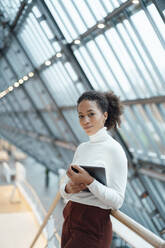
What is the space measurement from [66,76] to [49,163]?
1146 centimetres

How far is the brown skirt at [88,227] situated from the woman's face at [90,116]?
620 mm

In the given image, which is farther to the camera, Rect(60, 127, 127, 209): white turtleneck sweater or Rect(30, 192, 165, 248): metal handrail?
Rect(60, 127, 127, 209): white turtleneck sweater

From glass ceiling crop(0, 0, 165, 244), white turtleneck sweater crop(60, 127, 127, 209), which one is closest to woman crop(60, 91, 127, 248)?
white turtleneck sweater crop(60, 127, 127, 209)

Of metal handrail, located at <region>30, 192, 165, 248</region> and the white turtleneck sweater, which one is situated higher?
the white turtleneck sweater

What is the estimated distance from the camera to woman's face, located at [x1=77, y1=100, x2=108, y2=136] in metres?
2.85

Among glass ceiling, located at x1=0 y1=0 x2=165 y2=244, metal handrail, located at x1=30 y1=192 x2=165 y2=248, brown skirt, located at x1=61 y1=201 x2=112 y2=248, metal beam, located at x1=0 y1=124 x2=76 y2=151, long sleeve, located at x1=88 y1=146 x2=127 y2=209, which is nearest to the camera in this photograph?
metal handrail, located at x1=30 y1=192 x2=165 y2=248

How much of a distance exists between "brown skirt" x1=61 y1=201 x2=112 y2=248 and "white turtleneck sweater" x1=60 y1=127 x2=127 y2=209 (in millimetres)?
54

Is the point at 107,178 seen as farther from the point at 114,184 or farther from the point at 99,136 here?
the point at 99,136

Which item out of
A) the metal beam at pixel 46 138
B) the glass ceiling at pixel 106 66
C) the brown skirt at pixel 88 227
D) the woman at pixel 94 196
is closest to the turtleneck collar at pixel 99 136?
the woman at pixel 94 196

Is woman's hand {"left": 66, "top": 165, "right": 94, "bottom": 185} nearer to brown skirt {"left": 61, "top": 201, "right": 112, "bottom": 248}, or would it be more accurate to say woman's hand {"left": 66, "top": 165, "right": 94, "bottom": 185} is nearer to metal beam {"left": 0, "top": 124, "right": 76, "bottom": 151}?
brown skirt {"left": 61, "top": 201, "right": 112, "bottom": 248}

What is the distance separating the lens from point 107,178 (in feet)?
8.37

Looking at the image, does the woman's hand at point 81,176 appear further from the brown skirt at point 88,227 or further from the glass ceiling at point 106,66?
the glass ceiling at point 106,66

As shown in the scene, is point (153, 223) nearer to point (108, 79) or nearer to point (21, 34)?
point (108, 79)

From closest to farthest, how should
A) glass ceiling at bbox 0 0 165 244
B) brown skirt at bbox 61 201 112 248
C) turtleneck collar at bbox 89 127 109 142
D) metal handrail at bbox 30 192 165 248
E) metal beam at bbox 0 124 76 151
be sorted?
metal handrail at bbox 30 192 165 248, brown skirt at bbox 61 201 112 248, turtleneck collar at bbox 89 127 109 142, glass ceiling at bbox 0 0 165 244, metal beam at bbox 0 124 76 151
